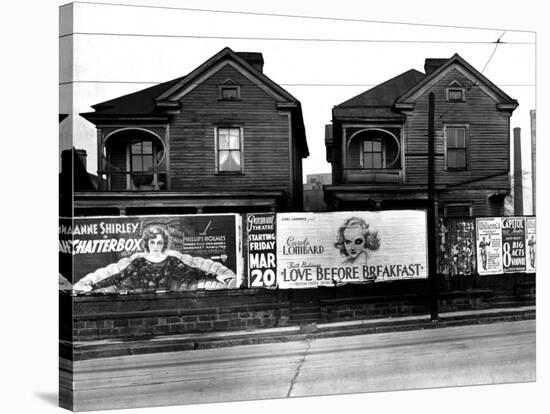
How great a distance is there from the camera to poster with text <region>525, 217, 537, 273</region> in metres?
11.3

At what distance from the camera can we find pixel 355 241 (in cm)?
1043

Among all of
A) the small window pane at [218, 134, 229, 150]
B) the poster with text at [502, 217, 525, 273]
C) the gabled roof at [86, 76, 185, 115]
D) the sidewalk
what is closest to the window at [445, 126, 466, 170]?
the poster with text at [502, 217, 525, 273]

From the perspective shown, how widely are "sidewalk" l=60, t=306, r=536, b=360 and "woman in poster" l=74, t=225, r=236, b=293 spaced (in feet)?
1.88

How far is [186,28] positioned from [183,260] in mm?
2601

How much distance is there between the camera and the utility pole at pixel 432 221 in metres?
10.6

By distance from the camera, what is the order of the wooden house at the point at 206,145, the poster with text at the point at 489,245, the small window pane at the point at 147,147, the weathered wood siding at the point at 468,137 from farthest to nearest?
the poster with text at the point at 489,245, the weathered wood siding at the point at 468,137, the small window pane at the point at 147,147, the wooden house at the point at 206,145

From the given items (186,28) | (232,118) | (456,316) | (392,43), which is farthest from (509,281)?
(186,28)

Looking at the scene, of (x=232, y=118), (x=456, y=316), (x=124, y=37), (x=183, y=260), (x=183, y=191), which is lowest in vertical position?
(x=456, y=316)

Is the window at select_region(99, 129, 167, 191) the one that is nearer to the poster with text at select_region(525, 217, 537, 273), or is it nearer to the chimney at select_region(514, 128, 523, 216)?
the chimney at select_region(514, 128, 523, 216)

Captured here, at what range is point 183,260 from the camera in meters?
9.80

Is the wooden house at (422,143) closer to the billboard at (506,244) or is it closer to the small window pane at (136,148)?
the billboard at (506,244)

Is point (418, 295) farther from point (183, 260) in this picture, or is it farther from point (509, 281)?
point (183, 260)

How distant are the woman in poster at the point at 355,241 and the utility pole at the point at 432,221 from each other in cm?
74

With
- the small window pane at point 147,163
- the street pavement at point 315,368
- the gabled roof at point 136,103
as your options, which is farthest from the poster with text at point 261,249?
the gabled roof at point 136,103
